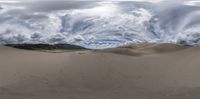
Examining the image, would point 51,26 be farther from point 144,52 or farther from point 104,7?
point 144,52

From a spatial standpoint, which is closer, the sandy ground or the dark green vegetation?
the sandy ground

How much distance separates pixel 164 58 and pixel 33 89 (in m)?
1.66

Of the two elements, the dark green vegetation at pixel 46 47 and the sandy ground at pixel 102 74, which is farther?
the dark green vegetation at pixel 46 47

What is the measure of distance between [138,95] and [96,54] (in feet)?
3.85

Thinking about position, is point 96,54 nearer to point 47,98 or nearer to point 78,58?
point 78,58

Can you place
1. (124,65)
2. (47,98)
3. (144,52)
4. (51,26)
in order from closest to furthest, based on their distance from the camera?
(47,98) < (124,65) < (144,52) < (51,26)

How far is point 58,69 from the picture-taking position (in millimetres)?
5332

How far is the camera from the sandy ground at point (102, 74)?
4.74 m

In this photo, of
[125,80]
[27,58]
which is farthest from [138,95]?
[27,58]

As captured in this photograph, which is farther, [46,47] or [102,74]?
[46,47]

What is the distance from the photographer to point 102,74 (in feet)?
17.1

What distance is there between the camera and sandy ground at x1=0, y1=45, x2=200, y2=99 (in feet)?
15.5

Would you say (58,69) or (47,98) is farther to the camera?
(58,69)

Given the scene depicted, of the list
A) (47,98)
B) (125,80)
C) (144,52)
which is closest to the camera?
(47,98)
